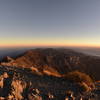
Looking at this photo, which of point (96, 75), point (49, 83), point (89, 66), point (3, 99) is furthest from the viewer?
point (89, 66)

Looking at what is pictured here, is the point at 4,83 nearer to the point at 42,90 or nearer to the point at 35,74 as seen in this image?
the point at 42,90

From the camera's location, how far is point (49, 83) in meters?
10.8

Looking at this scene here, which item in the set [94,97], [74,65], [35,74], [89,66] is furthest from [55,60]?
[94,97]

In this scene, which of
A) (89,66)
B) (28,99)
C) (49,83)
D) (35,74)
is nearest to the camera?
(28,99)

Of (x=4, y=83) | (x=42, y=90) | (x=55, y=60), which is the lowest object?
(x=55, y=60)

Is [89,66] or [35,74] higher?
[35,74]

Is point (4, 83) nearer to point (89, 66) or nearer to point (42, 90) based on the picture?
point (42, 90)

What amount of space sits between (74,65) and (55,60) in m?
7.86

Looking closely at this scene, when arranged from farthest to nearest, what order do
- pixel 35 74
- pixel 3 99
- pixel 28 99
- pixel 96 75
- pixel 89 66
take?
1. pixel 89 66
2. pixel 96 75
3. pixel 35 74
4. pixel 28 99
5. pixel 3 99

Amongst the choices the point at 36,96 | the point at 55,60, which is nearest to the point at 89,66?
the point at 55,60

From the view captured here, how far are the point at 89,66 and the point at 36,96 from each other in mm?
40174

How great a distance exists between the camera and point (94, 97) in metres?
9.27

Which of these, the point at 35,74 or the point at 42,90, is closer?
the point at 42,90

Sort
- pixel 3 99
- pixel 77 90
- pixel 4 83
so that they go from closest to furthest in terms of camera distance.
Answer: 1. pixel 3 99
2. pixel 4 83
3. pixel 77 90
